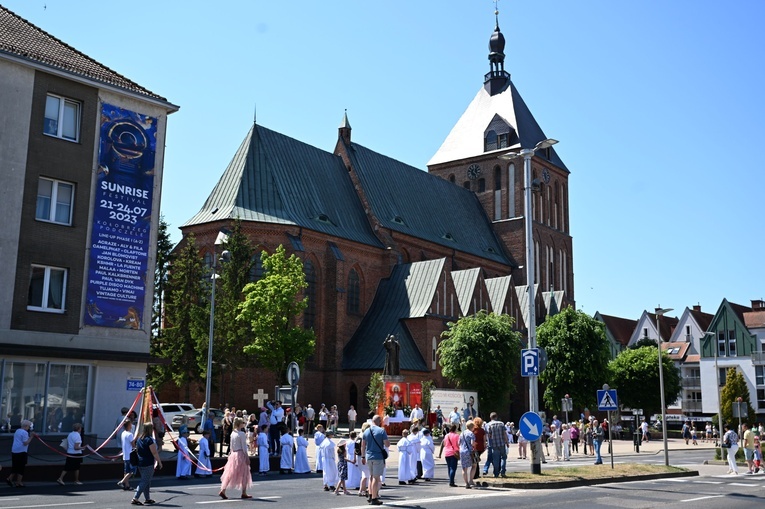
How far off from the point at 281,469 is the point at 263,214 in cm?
2939

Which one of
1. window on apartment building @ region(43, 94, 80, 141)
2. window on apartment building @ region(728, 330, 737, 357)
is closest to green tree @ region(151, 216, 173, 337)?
window on apartment building @ region(43, 94, 80, 141)

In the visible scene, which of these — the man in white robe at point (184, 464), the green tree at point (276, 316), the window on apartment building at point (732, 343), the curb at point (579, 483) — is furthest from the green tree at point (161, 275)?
the window on apartment building at point (732, 343)

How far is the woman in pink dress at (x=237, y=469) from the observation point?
18109 millimetres

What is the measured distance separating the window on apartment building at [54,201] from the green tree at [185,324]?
1779 centimetres

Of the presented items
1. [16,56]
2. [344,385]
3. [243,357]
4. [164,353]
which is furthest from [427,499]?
[344,385]

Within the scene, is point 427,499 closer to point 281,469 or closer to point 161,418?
point 281,469

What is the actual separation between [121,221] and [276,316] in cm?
1589

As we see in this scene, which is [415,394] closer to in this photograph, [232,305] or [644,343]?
[232,305]

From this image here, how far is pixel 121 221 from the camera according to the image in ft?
96.4

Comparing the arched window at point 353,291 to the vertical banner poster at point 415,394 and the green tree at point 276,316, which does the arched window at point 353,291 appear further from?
the vertical banner poster at point 415,394

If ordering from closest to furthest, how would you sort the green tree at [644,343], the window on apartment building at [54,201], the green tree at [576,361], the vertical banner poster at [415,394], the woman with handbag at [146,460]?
the woman with handbag at [146,460] → the window on apartment building at [54,201] → the vertical banner poster at [415,394] → the green tree at [576,361] → the green tree at [644,343]

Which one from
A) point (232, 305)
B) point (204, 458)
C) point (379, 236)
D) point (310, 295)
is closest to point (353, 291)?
point (310, 295)

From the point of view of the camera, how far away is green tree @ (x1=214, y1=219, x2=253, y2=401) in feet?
148

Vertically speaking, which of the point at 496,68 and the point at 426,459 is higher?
→ the point at 496,68
